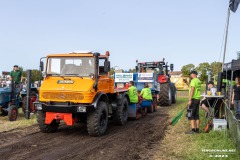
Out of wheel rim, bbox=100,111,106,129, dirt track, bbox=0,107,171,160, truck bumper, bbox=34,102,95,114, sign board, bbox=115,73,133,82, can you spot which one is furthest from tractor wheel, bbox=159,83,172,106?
truck bumper, bbox=34,102,95,114

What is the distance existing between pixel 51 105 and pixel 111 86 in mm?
2263

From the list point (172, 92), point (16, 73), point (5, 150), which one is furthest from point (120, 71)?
point (5, 150)

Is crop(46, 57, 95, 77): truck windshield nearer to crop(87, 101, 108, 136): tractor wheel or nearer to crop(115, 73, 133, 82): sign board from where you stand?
crop(87, 101, 108, 136): tractor wheel

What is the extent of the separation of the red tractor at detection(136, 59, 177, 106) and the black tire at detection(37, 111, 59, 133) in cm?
673

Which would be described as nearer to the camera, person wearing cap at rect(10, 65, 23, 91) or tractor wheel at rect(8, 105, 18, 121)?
tractor wheel at rect(8, 105, 18, 121)

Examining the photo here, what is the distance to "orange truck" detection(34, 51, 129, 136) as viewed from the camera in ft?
23.9

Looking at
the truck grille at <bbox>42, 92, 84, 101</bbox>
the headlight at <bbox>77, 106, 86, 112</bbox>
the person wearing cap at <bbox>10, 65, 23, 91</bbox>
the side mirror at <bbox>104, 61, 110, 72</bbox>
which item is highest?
the side mirror at <bbox>104, 61, 110, 72</bbox>

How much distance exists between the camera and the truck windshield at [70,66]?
312 inches

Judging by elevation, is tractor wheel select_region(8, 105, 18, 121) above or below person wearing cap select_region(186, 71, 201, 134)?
below

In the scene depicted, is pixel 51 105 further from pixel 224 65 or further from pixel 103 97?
pixel 224 65

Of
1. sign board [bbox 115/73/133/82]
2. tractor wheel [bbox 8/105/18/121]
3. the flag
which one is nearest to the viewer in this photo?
the flag

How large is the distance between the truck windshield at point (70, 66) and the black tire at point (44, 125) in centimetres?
127

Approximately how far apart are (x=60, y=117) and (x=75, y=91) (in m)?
0.86

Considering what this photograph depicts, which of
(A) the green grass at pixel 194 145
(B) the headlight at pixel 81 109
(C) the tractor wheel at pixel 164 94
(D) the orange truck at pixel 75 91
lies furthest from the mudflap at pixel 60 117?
(C) the tractor wheel at pixel 164 94
